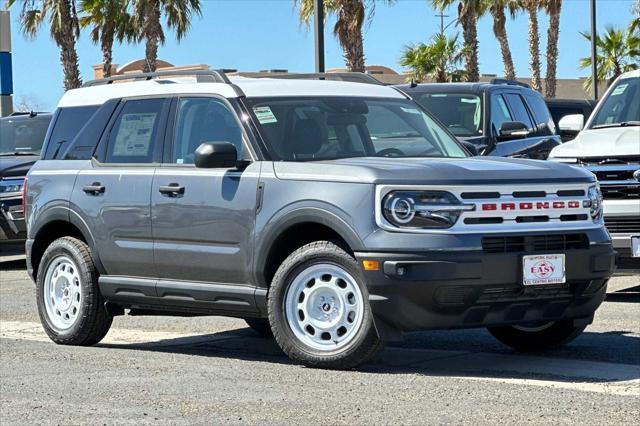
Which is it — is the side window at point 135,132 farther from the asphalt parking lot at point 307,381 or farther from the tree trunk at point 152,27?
the tree trunk at point 152,27

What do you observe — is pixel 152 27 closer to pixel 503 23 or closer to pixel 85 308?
pixel 503 23

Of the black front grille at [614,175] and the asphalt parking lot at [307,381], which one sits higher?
the black front grille at [614,175]

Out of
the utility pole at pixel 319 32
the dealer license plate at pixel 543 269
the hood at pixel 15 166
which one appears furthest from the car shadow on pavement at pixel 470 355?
the utility pole at pixel 319 32

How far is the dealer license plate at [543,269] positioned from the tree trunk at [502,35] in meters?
38.0

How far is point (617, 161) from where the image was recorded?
39.9ft

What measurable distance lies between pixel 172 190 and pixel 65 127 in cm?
174

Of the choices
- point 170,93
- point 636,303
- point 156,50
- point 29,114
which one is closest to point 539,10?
point 156,50

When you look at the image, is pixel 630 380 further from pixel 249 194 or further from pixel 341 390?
pixel 249 194

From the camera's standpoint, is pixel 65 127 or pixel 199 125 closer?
pixel 199 125

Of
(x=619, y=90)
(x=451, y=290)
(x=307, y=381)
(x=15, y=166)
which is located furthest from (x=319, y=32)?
(x=307, y=381)

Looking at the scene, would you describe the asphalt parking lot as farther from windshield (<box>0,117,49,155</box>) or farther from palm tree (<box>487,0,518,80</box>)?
palm tree (<box>487,0,518,80</box>)

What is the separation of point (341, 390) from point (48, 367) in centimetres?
221

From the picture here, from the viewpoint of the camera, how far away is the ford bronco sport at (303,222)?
8133 mm

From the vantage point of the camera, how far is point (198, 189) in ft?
29.9
